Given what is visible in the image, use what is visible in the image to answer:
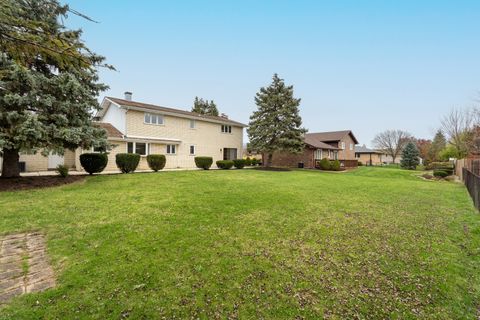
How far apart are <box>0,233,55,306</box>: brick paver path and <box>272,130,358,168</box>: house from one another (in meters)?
22.8

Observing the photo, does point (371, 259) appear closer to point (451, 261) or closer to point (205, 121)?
point (451, 261)

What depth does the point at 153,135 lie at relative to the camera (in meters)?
20.2

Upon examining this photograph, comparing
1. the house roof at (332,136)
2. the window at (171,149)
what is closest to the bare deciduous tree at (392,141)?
the house roof at (332,136)

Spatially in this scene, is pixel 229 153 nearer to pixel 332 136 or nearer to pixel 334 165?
pixel 334 165

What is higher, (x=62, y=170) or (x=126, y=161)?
(x=126, y=161)

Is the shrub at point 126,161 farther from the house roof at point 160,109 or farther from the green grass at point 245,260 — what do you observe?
the green grass at point 245,260

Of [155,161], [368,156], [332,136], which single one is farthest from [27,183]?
[368,156]

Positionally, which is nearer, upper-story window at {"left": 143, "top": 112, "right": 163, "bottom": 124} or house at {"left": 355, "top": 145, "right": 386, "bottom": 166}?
upper-story window at {"left": 143, "top": 112, "right": 163, "bottom": 124}

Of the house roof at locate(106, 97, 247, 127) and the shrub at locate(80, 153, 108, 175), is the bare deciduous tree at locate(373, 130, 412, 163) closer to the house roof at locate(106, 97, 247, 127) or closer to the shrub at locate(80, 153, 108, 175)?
the house roof at locate(106, 97, 247, 127)

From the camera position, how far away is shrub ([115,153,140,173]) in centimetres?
1478

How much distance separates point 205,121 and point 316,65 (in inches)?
485

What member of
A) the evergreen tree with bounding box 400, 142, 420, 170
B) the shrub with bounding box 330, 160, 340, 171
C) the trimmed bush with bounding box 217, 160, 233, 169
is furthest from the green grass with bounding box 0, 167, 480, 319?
the evergreen tree with bounding box 400, 142, 420, 170

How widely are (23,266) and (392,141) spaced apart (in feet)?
224

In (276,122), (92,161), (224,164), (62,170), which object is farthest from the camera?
(276,122)
